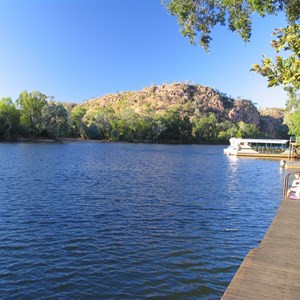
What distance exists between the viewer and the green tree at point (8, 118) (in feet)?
319

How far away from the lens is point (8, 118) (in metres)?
97.1

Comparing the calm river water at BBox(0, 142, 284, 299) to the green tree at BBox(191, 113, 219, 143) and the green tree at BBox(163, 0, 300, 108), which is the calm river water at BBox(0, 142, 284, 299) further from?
the green tree at BBox(191, 113, 219, 143)

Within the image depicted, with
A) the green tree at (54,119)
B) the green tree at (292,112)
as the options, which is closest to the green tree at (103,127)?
the green tree at (54,119)

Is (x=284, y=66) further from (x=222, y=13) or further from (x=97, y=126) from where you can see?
(x=97, y=126)

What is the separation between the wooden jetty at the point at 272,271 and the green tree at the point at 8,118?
99.4 metres

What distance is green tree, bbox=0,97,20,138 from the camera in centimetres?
9725

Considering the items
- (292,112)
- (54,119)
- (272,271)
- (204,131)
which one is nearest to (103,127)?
(54,119)

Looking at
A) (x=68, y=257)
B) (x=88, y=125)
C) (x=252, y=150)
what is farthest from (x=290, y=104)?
(x=88, y=125)

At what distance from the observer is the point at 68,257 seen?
37.8 ft

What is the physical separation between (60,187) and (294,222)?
18582mm

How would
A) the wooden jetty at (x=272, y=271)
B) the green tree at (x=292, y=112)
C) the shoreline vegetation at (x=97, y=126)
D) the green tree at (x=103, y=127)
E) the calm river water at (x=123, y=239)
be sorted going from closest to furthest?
the wooden jetty at (x=272, y=271), the calm river water at (x=123, y=239), the green tree at (x=292, y=112), the shoreline vegetation at (x=97, y=126), the green tree at (x=103, y=127)

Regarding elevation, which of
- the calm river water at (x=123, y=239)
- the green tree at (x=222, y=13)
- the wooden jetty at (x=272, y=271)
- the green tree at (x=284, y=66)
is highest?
the green tree at (x=222, y=13)

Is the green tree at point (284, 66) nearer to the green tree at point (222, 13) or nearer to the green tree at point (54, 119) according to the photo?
the green tree at point (222, 13)

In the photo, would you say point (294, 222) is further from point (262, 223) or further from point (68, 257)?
point (68, 257)
